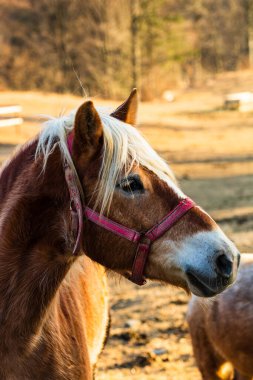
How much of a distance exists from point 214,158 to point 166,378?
11.9m

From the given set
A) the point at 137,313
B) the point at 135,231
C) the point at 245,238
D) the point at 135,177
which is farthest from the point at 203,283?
the point at 245,238

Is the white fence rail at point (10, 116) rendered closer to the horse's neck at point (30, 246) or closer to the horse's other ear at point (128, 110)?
the horse's other ear at point (128, 110)

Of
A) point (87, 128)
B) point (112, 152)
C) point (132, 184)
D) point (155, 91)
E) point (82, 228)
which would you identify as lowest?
point (155, 91)

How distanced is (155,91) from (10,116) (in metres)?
16.1

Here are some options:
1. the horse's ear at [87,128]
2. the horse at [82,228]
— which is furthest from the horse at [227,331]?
the horse's ear at [87,128]

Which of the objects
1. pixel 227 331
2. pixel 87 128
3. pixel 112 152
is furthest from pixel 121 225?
pixel 227 331

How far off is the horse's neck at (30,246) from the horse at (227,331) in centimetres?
134

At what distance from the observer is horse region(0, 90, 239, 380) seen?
2.38 metres

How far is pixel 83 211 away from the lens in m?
2.47

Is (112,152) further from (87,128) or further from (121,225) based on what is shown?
(121,225)

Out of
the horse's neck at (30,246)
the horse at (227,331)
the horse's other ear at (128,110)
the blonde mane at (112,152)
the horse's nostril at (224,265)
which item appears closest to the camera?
the horse's nostril at (224,265)

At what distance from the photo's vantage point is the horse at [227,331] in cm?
380

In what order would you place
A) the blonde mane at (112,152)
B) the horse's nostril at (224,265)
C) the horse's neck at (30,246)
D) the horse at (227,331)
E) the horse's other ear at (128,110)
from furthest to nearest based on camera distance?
1. the horse at (227,331)
2. the horse's other ear at (128,110)
3. the horse's neck at (30,246)
4. the blonde mane at (112,152)
5. the horse's nostril at (224,265)

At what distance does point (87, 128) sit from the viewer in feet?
7.88
